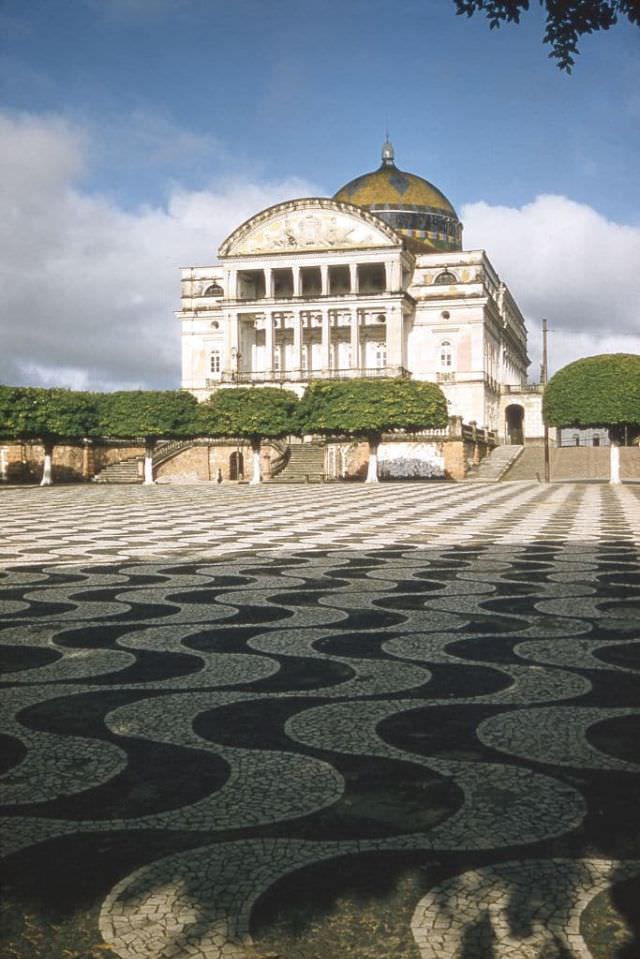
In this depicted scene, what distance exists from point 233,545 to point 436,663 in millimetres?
7465

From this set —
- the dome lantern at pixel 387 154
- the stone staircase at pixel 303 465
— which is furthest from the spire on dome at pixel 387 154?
the stone staircase at pixel 303 465

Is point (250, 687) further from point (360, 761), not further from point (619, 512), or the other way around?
point (619, 512)

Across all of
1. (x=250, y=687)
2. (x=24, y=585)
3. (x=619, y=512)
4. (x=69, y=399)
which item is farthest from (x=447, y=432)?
(x=250, y=687)

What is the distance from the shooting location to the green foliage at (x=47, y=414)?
39.8 meters

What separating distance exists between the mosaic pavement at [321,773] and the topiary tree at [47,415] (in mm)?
34403

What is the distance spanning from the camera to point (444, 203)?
78062mm

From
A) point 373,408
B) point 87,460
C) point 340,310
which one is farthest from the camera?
point 340,310

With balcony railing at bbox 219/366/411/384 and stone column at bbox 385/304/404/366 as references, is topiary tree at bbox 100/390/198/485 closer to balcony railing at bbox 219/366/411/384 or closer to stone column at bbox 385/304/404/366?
balcony railing at bbox 219/366/411/384

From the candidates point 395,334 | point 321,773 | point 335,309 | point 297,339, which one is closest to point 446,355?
point 395,334

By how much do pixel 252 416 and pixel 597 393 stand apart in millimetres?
16472

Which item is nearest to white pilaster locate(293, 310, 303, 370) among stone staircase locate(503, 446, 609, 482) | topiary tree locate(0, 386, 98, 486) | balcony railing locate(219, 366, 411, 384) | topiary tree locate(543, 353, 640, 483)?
balcony railing locate(219, 366, 411, 384)

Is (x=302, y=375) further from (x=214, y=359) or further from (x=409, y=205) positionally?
(x=409, y=205)

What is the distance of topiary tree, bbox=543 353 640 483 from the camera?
36.8m

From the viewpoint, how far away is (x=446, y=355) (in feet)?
217
